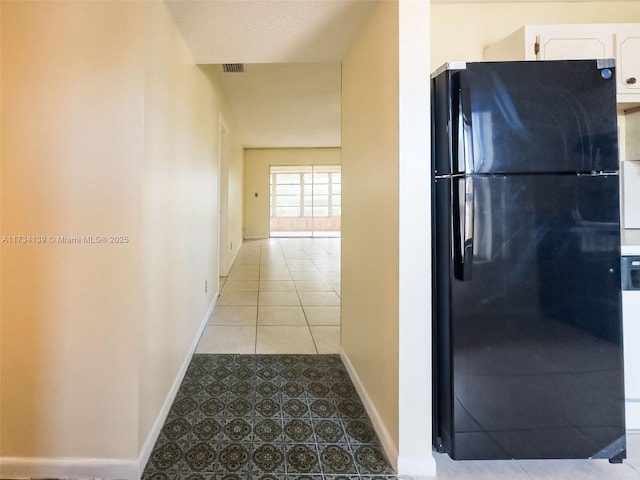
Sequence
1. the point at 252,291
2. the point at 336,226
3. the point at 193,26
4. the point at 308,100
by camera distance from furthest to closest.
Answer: the point at 336,226
the point at 308,100
the point at 252,291
the point at 193,26

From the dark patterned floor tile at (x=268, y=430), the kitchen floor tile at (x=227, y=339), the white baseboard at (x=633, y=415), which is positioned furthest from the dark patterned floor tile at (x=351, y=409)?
the white baseboard at (x=633, y=415)

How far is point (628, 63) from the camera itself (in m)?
1.62

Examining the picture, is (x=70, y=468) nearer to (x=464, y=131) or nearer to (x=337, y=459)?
(x=337, y=459)

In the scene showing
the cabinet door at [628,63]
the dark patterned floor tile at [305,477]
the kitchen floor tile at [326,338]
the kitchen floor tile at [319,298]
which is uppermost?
the cabinet door at [628,63]

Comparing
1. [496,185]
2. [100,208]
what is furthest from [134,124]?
[496,185]

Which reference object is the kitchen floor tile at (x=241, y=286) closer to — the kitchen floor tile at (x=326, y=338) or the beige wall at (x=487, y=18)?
the kitchen floor tile at (x=326, y=338)

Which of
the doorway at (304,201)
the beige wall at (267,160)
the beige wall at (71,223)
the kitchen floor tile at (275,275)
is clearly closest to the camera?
the beige wall at (71,223)

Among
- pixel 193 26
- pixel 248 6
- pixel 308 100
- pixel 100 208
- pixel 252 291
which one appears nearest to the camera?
pixel 100 208

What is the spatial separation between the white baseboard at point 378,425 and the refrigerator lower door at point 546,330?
10.3 inches

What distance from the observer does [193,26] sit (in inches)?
68.3

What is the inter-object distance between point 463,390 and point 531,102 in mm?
1239

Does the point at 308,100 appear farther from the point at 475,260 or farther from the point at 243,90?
the point at 475,260

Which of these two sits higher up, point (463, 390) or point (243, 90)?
point (243, 90)

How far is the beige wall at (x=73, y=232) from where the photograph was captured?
48.8 inches
